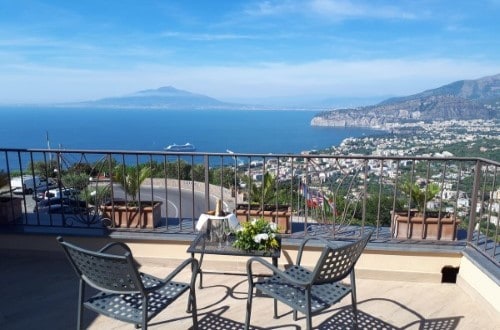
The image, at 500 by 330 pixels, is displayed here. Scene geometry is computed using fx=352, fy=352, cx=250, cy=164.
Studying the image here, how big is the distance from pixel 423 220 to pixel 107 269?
2.73 meters

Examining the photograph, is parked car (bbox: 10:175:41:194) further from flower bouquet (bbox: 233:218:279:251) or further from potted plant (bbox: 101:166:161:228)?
flower bouquet (bbox: 233:218:279:251)

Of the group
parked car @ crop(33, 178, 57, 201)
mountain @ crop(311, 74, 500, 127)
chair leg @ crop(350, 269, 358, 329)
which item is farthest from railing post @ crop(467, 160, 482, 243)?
mountain @ crop(311, 74, 500, 127)

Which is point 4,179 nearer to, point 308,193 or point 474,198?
point 308,193

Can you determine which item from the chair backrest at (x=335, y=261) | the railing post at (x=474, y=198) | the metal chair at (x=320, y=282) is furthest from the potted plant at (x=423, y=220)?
the chair backrest at (x=335, y=261)

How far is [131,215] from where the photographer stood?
3580 millimetres

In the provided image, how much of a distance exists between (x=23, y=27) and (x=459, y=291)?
1913cm

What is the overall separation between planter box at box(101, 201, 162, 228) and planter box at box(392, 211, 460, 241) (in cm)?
238

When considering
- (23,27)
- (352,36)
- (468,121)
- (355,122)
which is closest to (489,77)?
(355,122)

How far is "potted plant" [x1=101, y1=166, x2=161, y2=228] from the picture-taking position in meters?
3.56

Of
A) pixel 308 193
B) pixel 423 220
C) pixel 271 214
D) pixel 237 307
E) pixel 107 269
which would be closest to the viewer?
pixel 107 269

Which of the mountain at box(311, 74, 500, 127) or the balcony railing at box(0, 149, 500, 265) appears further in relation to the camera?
the mountain at box(311, 74, 500, 127)

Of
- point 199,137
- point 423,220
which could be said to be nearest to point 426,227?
point 423,220

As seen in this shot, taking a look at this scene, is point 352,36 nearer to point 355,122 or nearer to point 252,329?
point 355,122

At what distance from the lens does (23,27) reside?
52.3ft
